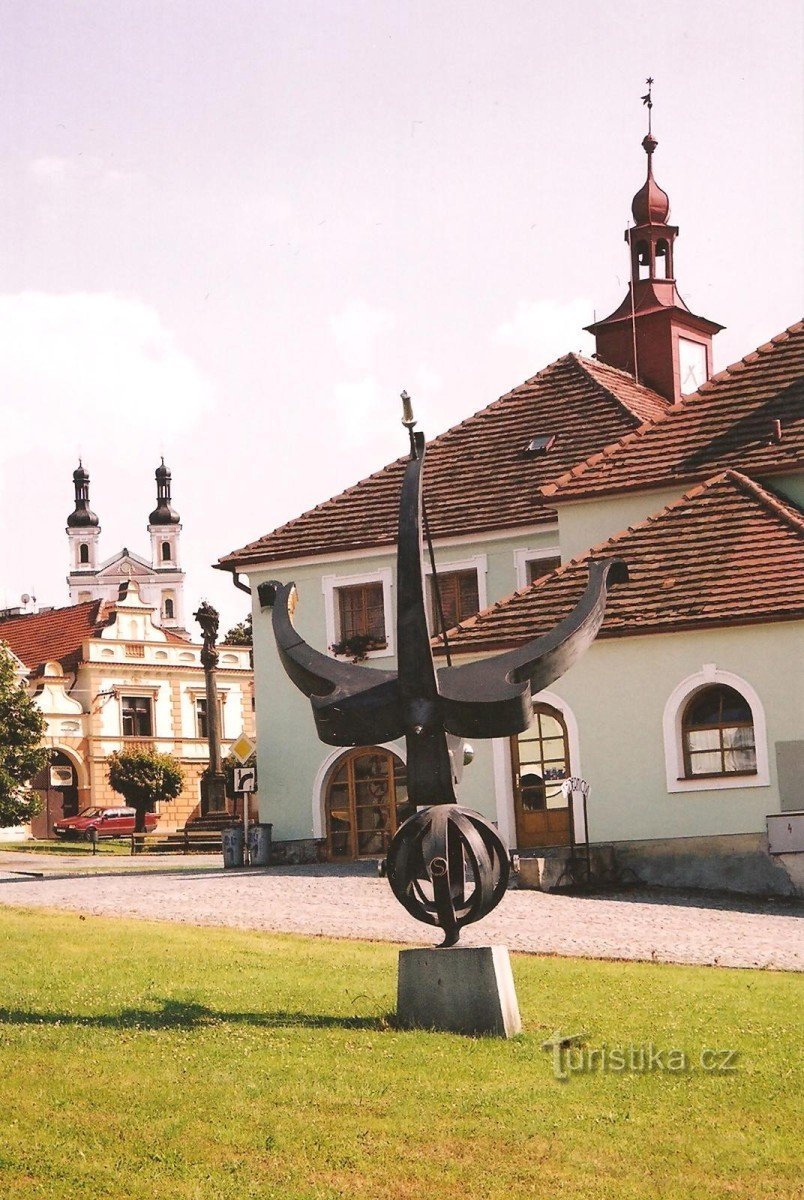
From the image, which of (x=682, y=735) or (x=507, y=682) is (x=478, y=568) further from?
(x=507, y=682)

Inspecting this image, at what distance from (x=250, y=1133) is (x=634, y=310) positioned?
3415cm

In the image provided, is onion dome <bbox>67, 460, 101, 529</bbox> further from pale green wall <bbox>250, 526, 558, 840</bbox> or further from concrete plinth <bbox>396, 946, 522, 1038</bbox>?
concrete plinth <bbox>396, 946, 522, 1038</bbox>

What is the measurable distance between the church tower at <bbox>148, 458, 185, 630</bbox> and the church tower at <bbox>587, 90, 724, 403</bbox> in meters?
117

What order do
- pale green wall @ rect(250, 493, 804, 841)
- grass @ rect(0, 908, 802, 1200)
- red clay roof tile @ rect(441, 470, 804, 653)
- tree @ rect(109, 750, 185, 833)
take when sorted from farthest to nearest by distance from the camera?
1. tree @ rect(109, 750, 185, 833)
2. red clay roof tile @ rect(441, 470, 804, 653)
3. pale green wall @ rect(250, 493, 804, 841)
4. grass @ rect(0, 908, 802, 1200)

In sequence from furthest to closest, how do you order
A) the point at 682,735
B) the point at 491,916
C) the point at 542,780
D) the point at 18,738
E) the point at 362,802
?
the point at 18,738 < the point at 362,802 < the point at 542,780 < the point at 682,735 < the point at 491,916

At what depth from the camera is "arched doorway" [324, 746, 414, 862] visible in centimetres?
3350

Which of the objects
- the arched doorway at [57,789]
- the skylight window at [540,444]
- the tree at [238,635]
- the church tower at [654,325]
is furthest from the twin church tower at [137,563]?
the skylight window at [540,444]

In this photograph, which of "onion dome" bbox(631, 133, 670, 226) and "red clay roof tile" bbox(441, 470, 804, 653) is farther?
"onion dome" bbox(631, 133, 670, 226)

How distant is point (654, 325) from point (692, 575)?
1601 centimetres

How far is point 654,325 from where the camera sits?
41188 mm

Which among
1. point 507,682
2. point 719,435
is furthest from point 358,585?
point 507,682

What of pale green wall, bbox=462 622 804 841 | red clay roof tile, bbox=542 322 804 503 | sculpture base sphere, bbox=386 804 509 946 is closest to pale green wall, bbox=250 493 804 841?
pale green wall, bbox=462 622 804 841

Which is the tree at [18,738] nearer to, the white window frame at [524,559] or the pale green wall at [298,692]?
→ the pale green wall at [298,692]

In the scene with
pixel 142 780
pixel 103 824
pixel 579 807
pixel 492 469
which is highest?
pixel 492 469
